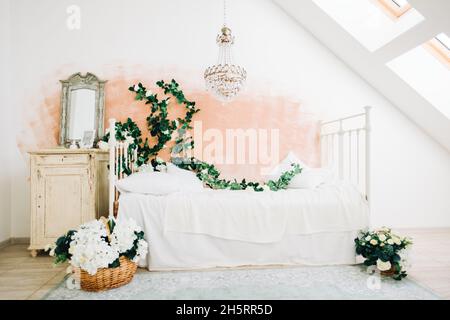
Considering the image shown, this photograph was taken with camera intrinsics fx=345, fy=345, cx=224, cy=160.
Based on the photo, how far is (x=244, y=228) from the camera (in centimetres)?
249

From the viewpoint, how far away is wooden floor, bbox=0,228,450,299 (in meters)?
2.14

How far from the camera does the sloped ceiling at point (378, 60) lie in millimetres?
3215

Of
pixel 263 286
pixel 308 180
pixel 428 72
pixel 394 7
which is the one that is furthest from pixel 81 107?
pixel 428 72

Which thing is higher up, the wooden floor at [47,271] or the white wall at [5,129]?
the white wall at [5,129]

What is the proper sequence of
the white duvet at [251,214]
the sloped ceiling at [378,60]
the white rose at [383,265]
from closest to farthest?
the white rose at [383,265]
the white duvet at [251,214]
the sloped ceiling at [378,60]

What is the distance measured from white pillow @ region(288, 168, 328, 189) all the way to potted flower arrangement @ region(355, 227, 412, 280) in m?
0.64

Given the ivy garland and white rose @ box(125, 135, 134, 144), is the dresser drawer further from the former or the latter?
the ivy garland

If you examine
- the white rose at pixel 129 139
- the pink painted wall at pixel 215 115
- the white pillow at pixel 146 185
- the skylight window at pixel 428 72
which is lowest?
the white pillow at pixel 146 185

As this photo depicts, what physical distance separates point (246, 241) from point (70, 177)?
1.54m

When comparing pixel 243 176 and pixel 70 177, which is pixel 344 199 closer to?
pixel 243 176

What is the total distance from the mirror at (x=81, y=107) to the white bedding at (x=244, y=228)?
Result: 119cm

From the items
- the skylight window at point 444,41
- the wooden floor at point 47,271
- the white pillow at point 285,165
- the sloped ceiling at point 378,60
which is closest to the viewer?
the wooden floor at point 47,271

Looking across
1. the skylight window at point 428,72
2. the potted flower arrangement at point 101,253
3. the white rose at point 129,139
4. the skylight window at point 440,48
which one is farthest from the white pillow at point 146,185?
the skylight window at point 440,48

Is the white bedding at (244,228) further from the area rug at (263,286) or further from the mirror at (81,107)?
the mirror at (81,107)
